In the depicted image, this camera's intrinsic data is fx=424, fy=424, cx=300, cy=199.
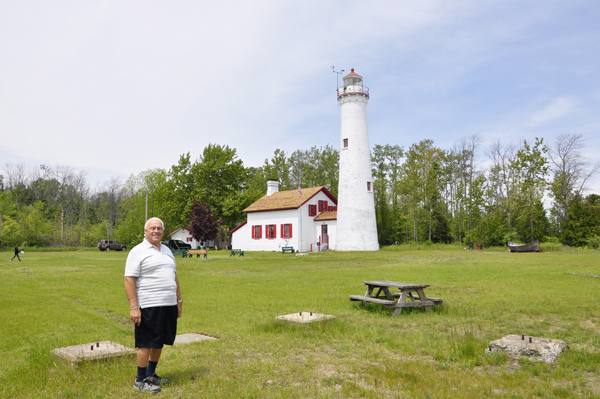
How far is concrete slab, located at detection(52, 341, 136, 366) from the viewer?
16.1 ft

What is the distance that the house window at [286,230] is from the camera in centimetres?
3958

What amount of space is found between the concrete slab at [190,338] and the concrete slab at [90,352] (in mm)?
1131

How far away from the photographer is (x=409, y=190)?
42.5 meters

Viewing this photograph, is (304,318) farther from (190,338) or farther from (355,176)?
(355,176)

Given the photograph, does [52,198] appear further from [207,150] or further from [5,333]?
[5,333]

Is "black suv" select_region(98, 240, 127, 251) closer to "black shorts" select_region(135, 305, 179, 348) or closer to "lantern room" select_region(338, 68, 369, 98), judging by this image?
"lantern room" select_region(338, 68, 369, 98)

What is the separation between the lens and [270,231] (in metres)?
41.3

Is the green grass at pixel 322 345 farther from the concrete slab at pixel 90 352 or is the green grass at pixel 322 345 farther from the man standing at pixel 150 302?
the man standing at pixel 150 302

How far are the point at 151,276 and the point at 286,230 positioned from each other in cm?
3552

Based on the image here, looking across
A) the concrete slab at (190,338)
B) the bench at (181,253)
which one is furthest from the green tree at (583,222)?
the concrete slab at (190,338)

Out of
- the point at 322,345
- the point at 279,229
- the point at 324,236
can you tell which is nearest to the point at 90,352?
the point at 322,345

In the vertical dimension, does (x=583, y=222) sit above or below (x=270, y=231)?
above

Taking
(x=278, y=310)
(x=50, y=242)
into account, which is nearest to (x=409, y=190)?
(x=278, y=310)

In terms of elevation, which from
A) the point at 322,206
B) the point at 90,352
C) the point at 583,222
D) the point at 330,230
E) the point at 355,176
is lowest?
the point at 90,352
